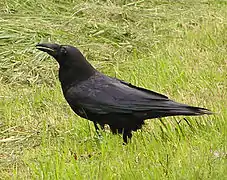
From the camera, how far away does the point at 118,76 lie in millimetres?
6238

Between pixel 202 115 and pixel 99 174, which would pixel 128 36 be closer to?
pixel 202 115

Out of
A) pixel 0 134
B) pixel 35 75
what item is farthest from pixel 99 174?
pixel 35 75

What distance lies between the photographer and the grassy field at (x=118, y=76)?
3.47 meters

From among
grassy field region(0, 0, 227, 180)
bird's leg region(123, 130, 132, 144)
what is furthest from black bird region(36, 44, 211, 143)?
grassy field region(0, 0, 227, 180)

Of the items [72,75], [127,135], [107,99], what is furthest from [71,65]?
[127,135]

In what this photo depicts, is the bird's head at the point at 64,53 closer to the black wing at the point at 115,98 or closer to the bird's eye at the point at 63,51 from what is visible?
the bird's eye at the point at 63,51

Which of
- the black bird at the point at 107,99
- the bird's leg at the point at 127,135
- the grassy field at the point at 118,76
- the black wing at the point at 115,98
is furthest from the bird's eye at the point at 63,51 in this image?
the bird's leg at the point at 127,135

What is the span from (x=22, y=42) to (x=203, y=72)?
243 cm

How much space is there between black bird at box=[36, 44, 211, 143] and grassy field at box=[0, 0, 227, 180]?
0.13m

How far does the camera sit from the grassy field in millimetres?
→ 3473

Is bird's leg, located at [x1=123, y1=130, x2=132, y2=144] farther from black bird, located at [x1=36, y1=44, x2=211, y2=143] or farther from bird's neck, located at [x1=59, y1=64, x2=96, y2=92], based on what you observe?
bird's neck, located at [x1=59, y1=64, x2=96, y2=92]

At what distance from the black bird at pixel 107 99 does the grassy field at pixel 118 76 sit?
0.44 feet

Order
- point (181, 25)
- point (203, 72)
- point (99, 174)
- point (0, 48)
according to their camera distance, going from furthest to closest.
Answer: point (181, 25)
point (0, 48)
point (203, 72)
point (99, 174)

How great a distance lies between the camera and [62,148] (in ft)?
13.6
